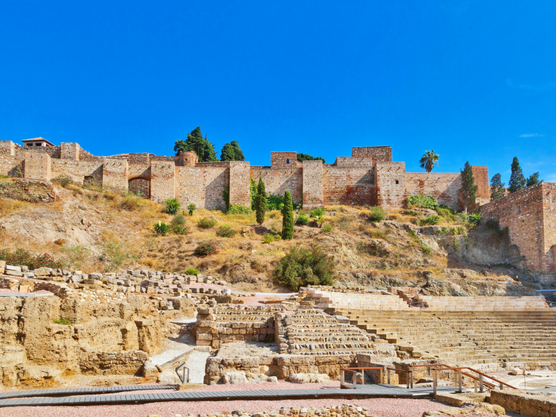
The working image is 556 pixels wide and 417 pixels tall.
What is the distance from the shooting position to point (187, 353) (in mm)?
10734

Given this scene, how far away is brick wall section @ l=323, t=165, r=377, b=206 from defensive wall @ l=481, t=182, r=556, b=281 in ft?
35.9

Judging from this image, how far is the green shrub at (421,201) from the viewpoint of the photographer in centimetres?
3528

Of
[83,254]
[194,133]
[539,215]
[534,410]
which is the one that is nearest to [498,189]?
[539,215]

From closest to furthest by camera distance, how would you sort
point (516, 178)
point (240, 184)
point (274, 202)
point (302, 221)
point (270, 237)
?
point (270, 237)
point (302, 221)
point (240, 184)
point (274, 202)
point (516, 178)

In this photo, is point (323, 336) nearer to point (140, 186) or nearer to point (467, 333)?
point (467, 333)

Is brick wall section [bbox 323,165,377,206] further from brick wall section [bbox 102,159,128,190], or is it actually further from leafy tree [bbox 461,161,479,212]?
brick wall section [bbox 102,159,128,190]

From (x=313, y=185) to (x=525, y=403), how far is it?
29.7 m

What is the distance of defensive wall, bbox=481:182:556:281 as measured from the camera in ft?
84.0

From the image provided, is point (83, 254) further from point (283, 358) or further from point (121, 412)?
point (121, 412)

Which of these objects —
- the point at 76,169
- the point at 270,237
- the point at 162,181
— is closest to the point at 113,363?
the point at 270,237

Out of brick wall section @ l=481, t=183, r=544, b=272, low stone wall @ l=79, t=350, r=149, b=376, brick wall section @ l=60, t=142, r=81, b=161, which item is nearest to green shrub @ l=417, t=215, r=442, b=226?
brick wall section @ l=481, t=183, r=544, b=272

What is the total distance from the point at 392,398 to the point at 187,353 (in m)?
5.56

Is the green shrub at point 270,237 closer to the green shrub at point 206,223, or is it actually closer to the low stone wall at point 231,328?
the green shrub at point 206,223

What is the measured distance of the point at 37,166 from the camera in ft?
101
